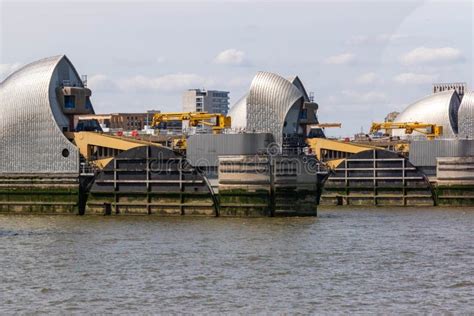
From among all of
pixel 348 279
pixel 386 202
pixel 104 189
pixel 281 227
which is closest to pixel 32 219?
pixel 104 189

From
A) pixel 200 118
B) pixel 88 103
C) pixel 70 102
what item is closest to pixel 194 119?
pixel 200 118

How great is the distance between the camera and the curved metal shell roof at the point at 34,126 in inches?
3693

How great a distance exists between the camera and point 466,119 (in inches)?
4518

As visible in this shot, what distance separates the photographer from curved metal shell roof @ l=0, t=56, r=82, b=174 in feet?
308

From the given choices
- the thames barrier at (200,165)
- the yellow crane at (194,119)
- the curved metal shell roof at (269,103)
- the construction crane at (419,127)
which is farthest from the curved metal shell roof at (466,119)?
the curved metal shell roof at (269,103)

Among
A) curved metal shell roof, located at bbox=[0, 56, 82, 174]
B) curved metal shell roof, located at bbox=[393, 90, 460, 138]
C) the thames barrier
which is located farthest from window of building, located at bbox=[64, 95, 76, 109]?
curved metal shell roof, located at bbox=[393, 90, 460, 138]

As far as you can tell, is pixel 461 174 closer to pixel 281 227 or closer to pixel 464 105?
pixel 464 105

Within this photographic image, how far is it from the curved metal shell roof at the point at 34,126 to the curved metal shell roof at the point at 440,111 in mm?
45701

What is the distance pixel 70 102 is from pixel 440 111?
45.5 m

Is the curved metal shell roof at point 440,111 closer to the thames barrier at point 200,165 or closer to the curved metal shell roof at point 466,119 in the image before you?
the curved metal shell roof at point 466,119

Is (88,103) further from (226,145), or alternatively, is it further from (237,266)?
(237,266)

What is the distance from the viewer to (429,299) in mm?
48000

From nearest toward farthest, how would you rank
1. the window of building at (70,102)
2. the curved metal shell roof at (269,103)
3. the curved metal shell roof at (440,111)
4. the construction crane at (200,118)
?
the curved metal shell roof at (269,103) < the window of building at (70,102) < the construction crane at (200,118) < the curved metal shell roof at (440,111)

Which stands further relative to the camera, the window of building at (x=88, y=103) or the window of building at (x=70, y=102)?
the window of building at (x=88, y=103)
